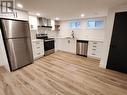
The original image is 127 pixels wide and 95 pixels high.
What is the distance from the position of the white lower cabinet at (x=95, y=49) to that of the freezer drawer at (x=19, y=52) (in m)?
3.00

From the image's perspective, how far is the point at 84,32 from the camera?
17.8ft

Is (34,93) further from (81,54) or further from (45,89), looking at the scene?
(81,54)

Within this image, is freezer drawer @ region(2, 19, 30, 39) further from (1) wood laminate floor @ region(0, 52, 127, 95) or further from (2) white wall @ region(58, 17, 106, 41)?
(2) white wall @ region(58, 17, 106, 41)

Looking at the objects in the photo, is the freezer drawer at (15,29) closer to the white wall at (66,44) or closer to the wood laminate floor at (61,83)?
the wood laminate floor at (61,83)

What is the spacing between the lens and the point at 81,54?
5.02 m

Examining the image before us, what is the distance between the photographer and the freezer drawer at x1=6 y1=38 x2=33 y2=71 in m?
2.85

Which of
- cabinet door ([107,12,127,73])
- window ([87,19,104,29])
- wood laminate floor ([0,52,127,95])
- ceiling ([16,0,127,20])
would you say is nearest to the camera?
wood laminate floor ([0,52,127,95])

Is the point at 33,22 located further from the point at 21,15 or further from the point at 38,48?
the point at 38,48

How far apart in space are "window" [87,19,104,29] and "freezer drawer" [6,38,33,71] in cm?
366

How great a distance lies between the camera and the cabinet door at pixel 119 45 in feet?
9.18

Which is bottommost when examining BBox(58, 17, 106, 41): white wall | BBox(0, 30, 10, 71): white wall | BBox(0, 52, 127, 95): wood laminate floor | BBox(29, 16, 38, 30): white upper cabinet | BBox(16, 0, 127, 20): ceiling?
BBox(0, 52, 127, 95): wood laminate floor

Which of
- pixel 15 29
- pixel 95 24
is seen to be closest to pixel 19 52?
pixel 15 29

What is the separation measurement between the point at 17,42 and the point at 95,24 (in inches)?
165

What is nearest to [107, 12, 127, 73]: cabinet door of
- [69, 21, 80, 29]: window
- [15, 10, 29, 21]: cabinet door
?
[69, 21, 80, 29]: window
